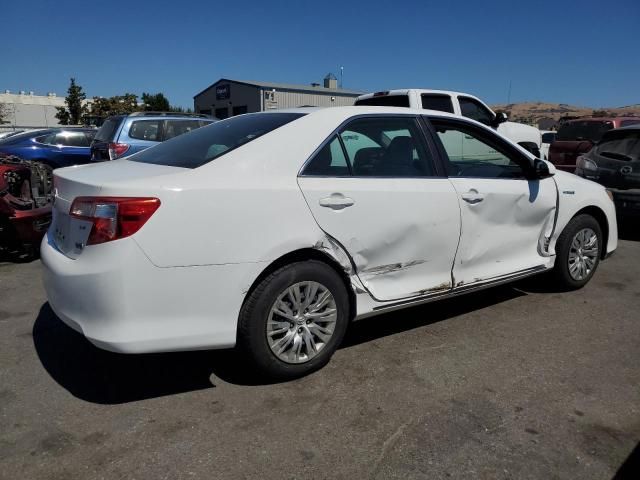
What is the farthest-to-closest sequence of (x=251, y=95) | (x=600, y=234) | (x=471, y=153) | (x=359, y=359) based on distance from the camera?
(x=251, y=95), (x=600, y=234), (x=471, y=153), (x=359, y=359)

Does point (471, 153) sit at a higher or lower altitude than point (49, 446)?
higher

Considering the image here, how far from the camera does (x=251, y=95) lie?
37.3 m

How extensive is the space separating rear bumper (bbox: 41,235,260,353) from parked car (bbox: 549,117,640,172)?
32.5 feet

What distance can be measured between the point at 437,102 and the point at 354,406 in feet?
22.6

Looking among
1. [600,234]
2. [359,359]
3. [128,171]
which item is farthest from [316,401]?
[600,234]

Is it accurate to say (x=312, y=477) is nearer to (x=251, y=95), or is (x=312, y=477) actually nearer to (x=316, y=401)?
(x=316, y=401)

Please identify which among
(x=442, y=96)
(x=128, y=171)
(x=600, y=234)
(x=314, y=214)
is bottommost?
(x=600, y=234)

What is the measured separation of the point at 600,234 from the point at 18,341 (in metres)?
4.93

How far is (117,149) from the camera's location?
8.70 metres

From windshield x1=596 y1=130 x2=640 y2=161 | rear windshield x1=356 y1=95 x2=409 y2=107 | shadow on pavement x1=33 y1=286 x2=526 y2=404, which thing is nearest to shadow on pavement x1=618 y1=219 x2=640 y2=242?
windshield x1=596 y1=130 x2=640 y2=161

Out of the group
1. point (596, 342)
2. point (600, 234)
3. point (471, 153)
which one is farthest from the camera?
point (600, 234)

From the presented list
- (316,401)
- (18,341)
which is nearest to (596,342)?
(316,401)

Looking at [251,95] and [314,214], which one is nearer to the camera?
A: [314,214]

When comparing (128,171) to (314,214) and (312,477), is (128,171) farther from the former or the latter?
(312,477)
